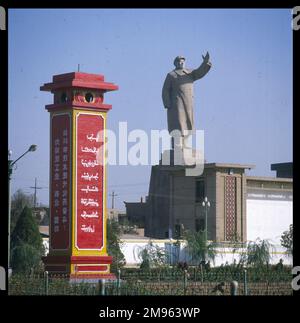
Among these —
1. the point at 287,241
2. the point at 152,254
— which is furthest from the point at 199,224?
the point at 152,254

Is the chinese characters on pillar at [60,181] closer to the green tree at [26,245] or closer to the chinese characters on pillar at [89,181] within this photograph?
the chinese characters on pillar at [89,181]

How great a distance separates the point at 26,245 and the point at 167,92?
24.7 m

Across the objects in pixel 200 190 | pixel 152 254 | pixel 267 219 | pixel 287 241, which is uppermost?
pixel 200 190

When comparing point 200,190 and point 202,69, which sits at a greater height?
point 202,69

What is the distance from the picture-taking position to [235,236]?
164ft

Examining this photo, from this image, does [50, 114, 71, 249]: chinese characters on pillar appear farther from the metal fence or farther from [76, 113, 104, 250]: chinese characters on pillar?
the metal fence

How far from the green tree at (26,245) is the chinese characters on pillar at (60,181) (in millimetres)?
6272

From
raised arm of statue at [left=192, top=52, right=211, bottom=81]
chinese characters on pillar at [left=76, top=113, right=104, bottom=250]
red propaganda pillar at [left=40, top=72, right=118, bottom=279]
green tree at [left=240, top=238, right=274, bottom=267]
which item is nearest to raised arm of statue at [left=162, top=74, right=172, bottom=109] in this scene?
raised arm of statue at [left=192, top=52, right=211, bottom=81]

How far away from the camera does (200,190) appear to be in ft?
174

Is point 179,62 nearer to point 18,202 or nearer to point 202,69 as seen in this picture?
point 202,69
